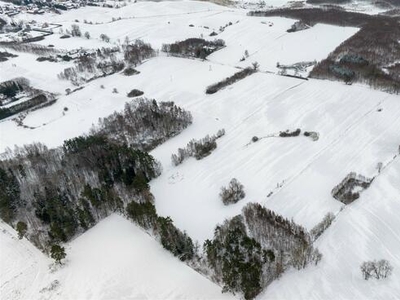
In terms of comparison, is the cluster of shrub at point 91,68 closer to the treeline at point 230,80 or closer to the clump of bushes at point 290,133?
the treeline at point 230,80

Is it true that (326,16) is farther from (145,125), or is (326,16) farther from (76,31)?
(145,125)

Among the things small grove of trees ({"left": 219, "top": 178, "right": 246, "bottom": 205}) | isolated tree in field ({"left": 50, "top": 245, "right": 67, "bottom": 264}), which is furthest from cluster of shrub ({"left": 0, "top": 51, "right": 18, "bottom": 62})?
small grove of trees ({"left": 219, "top": 178, "right": 246, "bottom": 205})

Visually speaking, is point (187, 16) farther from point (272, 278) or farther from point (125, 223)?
point (272, 278)

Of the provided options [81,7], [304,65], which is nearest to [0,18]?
[81,7]

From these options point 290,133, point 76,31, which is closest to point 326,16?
point 290,133

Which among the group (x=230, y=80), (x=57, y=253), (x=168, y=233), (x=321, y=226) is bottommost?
(x=230, y=80)

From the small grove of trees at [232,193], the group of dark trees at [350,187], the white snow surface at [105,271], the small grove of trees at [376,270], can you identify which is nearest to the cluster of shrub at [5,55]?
the white snow surface at [105,271]
